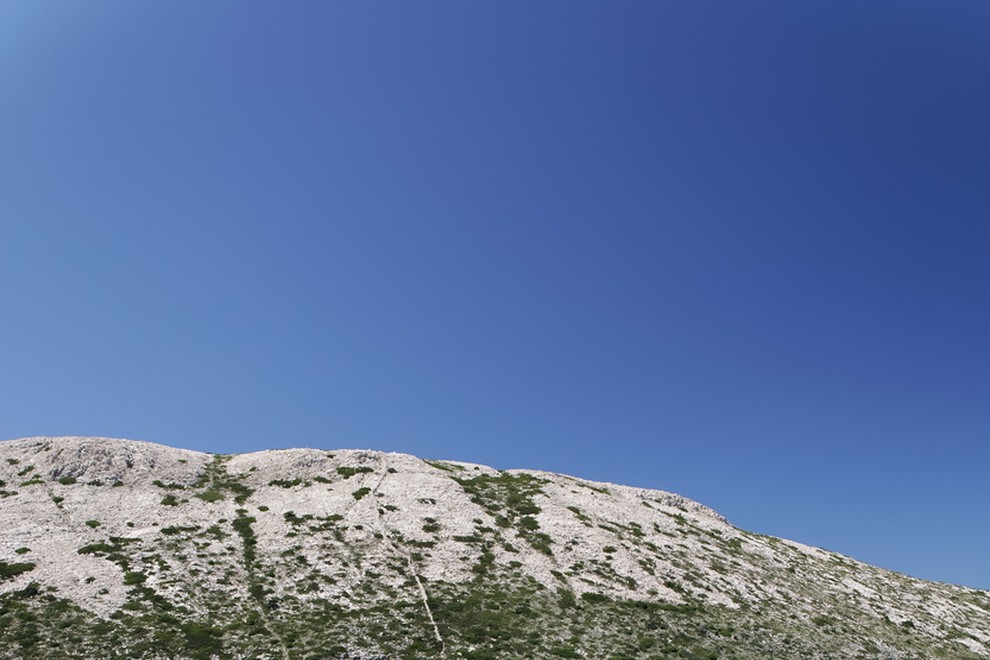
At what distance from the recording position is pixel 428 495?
240ft

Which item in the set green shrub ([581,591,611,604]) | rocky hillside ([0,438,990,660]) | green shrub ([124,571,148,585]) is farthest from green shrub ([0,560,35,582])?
green shrub ([581,591,611,604])

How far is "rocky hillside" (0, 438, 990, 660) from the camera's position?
43.3 m

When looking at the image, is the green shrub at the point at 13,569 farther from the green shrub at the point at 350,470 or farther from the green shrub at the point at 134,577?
the green shrub at the point at 350,470

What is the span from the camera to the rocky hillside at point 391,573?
43344 millimetres

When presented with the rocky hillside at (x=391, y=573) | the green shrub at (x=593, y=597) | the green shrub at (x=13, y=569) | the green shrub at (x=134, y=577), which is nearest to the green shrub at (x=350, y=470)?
the rocky hillside at (x=391, y=573)

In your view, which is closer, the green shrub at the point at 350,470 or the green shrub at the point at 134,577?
the green shrub at the point at 134,577

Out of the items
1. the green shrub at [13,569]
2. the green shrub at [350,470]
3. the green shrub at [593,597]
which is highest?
the green shrub at [350,470]

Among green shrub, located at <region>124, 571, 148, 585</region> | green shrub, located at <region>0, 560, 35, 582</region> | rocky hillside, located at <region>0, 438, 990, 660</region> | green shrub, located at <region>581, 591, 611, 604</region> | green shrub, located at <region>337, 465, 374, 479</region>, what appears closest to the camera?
rocky hillside, located at <region>0, 438, 990, 660</region>

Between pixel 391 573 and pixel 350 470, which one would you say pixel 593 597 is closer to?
pixel 391 573

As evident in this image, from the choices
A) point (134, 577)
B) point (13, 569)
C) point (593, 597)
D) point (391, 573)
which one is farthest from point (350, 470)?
point (593, 597)

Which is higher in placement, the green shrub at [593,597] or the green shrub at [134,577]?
the green shrub at [593,597]

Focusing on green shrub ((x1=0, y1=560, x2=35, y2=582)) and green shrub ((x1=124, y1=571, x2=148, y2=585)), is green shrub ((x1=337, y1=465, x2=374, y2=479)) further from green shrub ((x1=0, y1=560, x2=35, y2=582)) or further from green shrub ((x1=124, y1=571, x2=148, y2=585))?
green shrub ((x1=0, y1=560, x2=35, y2=582))

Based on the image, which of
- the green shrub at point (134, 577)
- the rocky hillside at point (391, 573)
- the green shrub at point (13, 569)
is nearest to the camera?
the rocky hillside at point (391, 573)

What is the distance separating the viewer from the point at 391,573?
5450 cm
